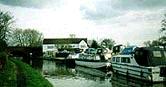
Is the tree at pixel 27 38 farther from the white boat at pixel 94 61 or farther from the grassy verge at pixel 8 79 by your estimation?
the grassy verge at pixel 8 79

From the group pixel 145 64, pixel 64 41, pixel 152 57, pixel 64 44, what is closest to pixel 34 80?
pixel 145 64

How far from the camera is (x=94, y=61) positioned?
67000 millimetres

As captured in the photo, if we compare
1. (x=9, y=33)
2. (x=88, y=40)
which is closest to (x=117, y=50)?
(x=9, y=33)

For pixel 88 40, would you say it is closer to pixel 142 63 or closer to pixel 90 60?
pixel 90 60

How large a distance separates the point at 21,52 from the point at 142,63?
83.3m

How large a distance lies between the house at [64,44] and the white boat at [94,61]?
215 feet

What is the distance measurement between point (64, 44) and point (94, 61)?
267 ft

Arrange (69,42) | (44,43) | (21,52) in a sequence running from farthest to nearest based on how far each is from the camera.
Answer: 1. (44,43)
2. (69,42)
3. (21,52)

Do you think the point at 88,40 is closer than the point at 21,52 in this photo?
No

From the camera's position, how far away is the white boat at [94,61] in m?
62.8

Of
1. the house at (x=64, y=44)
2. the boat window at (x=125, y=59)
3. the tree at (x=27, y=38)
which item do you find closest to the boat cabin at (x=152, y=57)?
the boat window at (x=125, y=59)

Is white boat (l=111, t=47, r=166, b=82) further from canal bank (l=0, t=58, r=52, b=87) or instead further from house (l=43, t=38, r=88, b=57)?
house (l=43, t=38, r=88, b=57)

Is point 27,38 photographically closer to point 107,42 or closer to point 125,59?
point 107,42

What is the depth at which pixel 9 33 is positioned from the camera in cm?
8106
